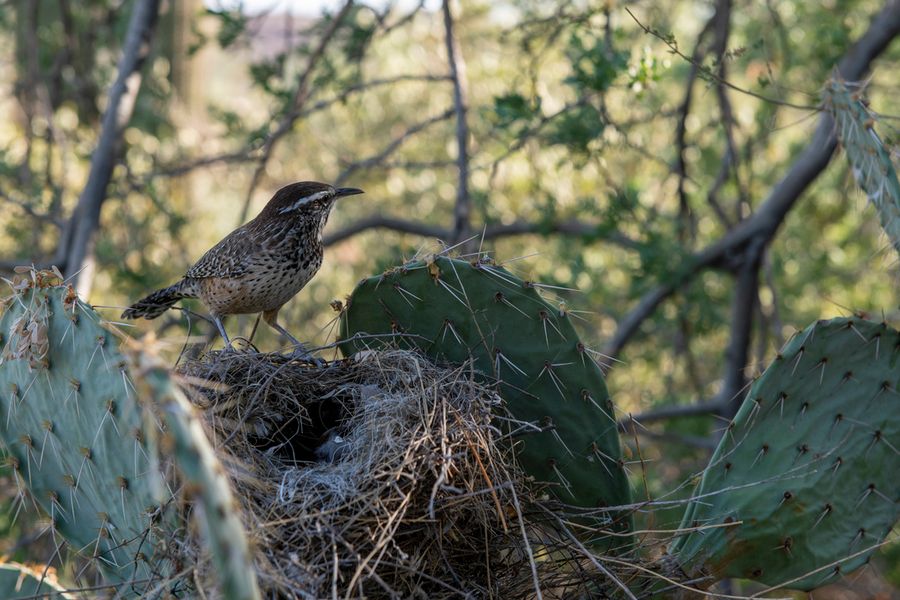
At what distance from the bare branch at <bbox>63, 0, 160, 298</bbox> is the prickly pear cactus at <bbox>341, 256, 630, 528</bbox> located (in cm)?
218

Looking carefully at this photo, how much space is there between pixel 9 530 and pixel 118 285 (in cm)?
137

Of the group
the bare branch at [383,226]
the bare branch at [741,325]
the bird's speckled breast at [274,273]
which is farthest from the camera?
the bare branch at [383,226]

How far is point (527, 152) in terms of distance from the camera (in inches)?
215

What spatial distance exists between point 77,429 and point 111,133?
95.0 inches

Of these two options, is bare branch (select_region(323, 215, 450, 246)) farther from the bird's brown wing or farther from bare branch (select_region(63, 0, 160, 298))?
the bird's brown wing

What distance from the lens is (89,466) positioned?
2.05 m

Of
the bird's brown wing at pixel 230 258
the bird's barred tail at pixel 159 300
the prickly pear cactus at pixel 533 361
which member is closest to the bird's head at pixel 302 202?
the bird's brown wing at pixel 230 258

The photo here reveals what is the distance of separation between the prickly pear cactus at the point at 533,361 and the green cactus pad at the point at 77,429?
0.68m

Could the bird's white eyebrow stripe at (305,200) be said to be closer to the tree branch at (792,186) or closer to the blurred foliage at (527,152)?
the blurred foliage at (527,152)

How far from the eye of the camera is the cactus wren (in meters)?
3.01

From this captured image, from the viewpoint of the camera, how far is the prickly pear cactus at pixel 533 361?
2.38 m

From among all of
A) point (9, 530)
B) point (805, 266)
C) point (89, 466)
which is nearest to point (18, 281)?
point (89, 466)

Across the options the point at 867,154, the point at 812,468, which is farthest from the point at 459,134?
the point at 812,468

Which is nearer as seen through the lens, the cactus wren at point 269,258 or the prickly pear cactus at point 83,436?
the prickly pear cactus at point 83,436
